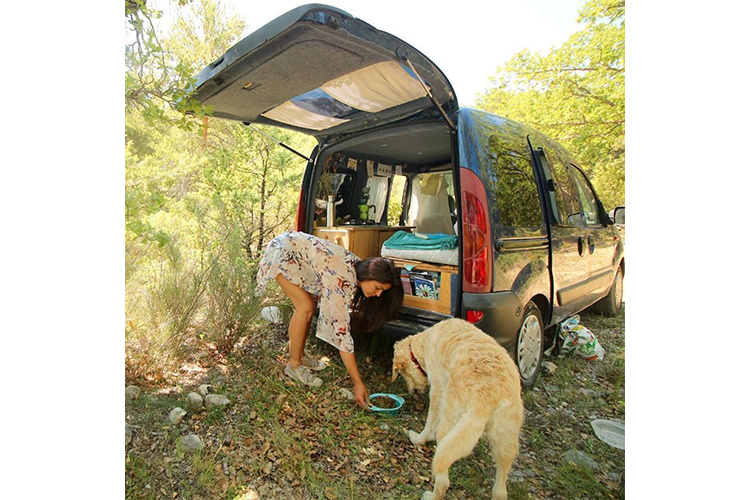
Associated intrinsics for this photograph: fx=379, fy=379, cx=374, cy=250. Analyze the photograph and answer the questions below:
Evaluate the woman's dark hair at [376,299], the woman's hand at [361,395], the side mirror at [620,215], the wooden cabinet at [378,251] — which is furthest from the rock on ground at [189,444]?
the side mirror at [620,215]

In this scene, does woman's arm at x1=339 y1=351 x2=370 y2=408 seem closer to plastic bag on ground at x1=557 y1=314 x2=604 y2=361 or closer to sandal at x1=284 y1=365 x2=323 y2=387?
sandal at x1=284 y1=365 x2=323 y2=387

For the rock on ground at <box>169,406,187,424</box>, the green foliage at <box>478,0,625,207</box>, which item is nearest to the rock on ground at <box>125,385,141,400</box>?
the rock on ground at <box>169,406,187,424</box>

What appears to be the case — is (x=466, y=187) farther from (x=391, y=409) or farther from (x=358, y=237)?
(x=358, y=237)

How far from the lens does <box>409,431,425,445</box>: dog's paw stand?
5.01 ft

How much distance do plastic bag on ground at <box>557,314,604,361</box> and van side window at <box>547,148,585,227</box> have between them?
486 millimetres

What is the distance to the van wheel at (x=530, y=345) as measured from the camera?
1695mm

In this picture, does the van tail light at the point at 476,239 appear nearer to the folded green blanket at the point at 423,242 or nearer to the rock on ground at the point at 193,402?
the folded green blanket at the point at 423,242

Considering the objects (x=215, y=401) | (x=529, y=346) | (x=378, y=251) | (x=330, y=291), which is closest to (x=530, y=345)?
(x=529, y=346)

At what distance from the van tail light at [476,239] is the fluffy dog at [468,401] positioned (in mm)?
195

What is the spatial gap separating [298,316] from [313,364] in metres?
0.31

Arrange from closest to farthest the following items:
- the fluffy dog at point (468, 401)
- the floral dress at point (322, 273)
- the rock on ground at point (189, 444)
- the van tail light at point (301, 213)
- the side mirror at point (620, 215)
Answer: the fluffy dog at point (468, 401), the side mirror at point (620, 215), the rock on ground at point (189, 444), the floral dress at point (322, 273), the van tail light at point (301, 213)
